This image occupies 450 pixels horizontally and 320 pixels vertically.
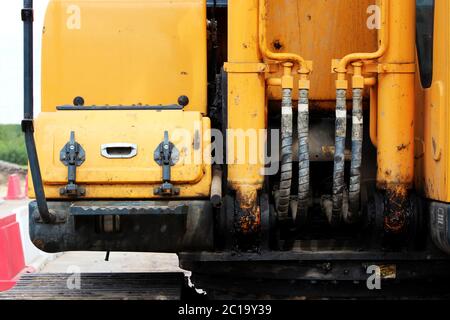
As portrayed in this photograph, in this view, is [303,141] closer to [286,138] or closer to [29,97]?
[286,138]

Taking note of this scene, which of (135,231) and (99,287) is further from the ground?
(135,231)

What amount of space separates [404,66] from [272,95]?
2.40 feet

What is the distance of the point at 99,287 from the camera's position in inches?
159

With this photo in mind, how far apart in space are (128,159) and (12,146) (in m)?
36.3

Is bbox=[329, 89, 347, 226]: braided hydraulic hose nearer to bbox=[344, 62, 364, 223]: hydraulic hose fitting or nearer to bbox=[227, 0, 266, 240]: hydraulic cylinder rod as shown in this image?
bbox=[344, 62, 364, 223]: hydraulic hose fitting

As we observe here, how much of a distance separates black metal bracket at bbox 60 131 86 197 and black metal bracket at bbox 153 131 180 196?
1.21ft

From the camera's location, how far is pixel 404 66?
365cm

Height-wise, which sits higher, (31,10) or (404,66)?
(31,10)

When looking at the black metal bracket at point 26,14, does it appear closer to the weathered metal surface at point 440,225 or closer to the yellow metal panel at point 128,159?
the yellow metal panel at point 128,159

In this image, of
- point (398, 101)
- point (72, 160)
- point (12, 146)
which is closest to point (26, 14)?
point (72, 160)

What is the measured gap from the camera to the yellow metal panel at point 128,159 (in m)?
3.62

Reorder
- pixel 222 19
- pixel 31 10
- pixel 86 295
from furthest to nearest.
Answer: pixel 222 19, pixel 86 295, pixel 31 10
